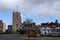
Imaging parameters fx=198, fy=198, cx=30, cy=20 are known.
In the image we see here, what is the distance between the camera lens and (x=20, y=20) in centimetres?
12369

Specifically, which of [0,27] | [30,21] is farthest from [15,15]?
[0,27]

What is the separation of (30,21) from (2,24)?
110 feet

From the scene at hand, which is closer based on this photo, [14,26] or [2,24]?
[14,26]

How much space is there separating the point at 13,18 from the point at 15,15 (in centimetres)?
226

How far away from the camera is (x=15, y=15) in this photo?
122m

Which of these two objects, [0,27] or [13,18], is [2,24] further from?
[13,18]

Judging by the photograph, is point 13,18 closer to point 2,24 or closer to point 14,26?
point 14,26

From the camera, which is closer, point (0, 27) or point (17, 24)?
point (17, 24)

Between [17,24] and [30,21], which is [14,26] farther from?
[30,21]

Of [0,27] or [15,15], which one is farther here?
[0,27]

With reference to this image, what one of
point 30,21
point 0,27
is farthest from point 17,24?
point 0,27

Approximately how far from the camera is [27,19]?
12469cm

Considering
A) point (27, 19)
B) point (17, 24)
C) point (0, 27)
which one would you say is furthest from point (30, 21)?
point (0, 27)

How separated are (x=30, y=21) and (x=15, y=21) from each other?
9695 mm
